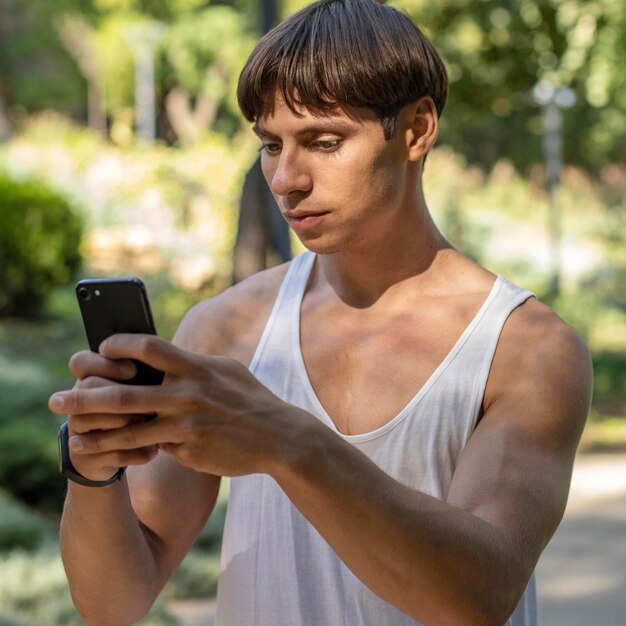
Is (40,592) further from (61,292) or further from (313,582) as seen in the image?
(61,292)

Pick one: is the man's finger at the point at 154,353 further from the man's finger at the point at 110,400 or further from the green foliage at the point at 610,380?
the green foliage at the point at 610,380

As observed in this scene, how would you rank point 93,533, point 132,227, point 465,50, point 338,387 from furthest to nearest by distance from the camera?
point 132,227 < point 465,50 < point 338,387 < point 93,533

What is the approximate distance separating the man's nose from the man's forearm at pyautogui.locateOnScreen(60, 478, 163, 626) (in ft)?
1.41

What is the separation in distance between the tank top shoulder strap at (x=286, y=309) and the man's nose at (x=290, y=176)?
266mm

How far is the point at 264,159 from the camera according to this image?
1635 mm

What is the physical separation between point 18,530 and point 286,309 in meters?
3.91

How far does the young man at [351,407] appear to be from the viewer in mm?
1279

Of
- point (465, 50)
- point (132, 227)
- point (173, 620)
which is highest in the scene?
point (465, 50)

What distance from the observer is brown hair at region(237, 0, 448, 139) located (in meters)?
1.57

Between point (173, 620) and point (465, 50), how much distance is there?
255 inches

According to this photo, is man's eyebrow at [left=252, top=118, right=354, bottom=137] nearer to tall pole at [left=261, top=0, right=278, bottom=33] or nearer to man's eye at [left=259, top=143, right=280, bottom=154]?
man's eye at [left=259, top=143, right=280, bottom=154]

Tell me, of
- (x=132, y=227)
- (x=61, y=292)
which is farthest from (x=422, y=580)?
(x=132, y=227)

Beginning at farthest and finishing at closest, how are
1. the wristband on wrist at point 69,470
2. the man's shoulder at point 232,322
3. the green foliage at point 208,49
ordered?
the green foliage at point 208,49
the man's shoulder at point 232,322
the wristband on wrist at point 69,470

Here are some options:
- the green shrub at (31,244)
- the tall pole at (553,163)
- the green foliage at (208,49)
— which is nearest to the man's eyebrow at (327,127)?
the green shrub at (31,244)
